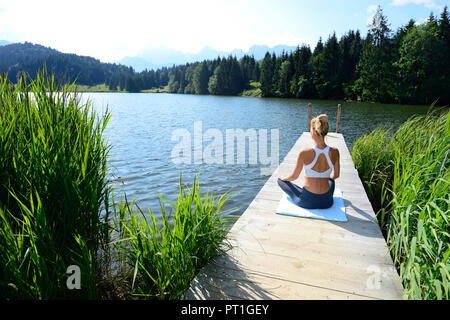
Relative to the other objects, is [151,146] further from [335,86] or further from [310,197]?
[335,86]

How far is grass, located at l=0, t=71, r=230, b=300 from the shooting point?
1971 millimetres

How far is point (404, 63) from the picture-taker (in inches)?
1916

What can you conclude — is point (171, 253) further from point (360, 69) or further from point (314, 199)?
point (360, 69)

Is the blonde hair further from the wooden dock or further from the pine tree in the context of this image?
the pine tree

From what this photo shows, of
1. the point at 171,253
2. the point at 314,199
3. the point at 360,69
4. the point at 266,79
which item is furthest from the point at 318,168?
the point at 266,79

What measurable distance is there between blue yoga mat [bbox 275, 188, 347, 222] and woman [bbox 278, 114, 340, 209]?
9cm

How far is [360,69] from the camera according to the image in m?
59.1

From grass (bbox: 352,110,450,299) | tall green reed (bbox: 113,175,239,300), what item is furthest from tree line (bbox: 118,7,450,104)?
tall green reed (bbox: 113,175,239,300)

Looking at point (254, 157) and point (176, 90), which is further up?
point (176, 90)

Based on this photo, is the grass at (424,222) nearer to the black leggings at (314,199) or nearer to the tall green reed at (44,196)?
the black leggings at (314,199)

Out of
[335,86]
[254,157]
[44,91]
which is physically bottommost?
[254,157]
